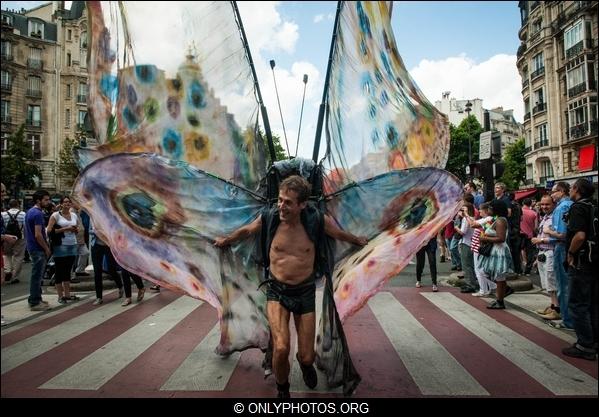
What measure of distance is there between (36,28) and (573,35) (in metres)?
51.7

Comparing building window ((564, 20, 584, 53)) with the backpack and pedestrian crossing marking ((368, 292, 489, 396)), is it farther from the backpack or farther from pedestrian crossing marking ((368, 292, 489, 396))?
the backpack

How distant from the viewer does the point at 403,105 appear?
Result: 3721 mm

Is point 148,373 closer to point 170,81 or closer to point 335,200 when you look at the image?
point 335,200

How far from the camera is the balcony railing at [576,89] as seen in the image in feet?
102

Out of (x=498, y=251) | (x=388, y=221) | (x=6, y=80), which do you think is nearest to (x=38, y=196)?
(x=388, y=221)

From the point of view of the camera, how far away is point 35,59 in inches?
1715

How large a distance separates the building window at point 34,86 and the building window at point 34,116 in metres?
1.35

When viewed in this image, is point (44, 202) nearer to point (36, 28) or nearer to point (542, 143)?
point (542, 143)

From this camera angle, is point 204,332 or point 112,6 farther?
point 204,332

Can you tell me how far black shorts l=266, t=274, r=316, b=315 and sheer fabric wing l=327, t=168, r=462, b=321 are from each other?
1.48 ft

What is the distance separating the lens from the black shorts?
3.21m

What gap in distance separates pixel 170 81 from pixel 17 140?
29.2m

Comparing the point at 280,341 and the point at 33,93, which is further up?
the point at 33,93

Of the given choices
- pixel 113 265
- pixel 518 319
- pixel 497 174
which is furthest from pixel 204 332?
pixel 497 174
